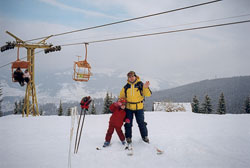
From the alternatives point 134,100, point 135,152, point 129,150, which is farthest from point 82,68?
point 135,152

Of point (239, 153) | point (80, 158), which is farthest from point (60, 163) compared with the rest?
point (239, 153)

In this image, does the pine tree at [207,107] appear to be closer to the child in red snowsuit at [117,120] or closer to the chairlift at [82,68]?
the chairlift at [82,68]

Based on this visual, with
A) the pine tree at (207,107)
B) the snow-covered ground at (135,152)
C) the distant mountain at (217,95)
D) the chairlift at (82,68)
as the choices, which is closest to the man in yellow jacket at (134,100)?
the snow-covered ground at (135,152)

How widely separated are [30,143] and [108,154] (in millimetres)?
2594

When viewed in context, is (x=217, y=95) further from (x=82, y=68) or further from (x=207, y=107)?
(x=82, y=68)

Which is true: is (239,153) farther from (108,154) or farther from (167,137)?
(108,154)

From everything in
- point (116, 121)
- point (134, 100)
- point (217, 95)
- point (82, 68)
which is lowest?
point (217, 95)

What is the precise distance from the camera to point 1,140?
16.3ft

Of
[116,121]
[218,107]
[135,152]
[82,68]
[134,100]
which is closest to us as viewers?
[135,152]

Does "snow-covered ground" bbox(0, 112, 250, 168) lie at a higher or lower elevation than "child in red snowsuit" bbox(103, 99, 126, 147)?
lower

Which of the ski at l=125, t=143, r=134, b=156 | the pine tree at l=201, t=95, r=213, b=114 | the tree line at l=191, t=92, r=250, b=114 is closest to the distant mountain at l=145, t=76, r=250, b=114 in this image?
the tree line at l=191, t=92, r=250, b=114

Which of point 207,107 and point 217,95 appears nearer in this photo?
point 207,107

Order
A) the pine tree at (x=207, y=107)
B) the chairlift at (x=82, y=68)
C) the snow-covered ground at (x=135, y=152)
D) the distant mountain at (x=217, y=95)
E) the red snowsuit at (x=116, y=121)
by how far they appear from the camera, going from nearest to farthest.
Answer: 1. the snow-covered ground at (x=135, y=152)
2. the red snowsuit at (x=116, y=121)
3. the chairlift at (x=82, y=68)
4. the pine tree at (x=207, y=107)
5. the distant mountain at (x=217, y=95)

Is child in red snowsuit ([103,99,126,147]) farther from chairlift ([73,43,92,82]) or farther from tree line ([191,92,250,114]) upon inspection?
tree line ([191,92,250,114])
